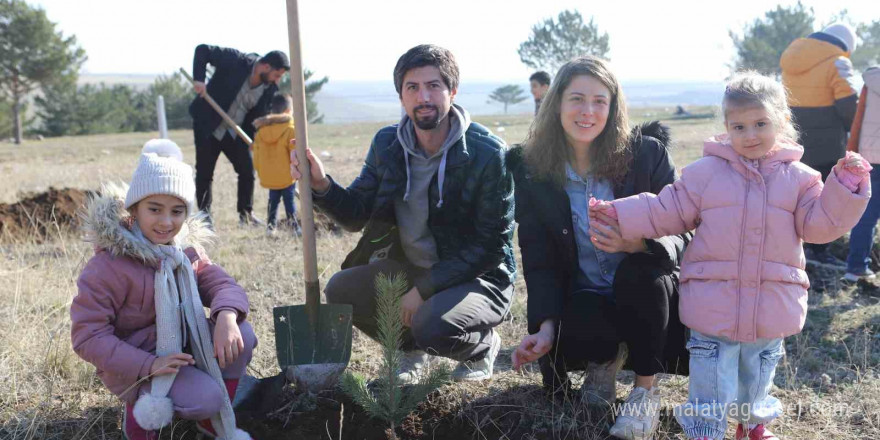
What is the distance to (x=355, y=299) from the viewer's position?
3.16 metres

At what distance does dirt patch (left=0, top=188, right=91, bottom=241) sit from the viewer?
6.27 metres

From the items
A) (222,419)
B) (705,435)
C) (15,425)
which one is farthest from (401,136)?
(15,425)

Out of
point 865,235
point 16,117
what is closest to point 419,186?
point 865,235

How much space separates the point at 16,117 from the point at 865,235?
35.1m

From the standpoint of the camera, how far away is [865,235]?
15.2 feet

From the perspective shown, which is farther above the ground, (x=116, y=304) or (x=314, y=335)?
(x=116, y=304)

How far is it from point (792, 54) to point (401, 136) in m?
3.60

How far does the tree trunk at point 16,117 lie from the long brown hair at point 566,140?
107 feet

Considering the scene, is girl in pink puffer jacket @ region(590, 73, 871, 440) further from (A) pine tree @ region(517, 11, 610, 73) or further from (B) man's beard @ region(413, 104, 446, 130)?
(A) pine tree @ region(517, 11, 610, 73)

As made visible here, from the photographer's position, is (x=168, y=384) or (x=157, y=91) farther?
(x=157, y=91)

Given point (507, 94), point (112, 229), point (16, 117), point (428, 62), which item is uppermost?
point (507, 94)

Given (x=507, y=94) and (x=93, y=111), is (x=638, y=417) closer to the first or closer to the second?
(x=93, y=111)

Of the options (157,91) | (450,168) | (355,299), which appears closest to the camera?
(450,168)

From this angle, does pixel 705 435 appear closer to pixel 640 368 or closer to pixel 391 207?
pixel 640 368
